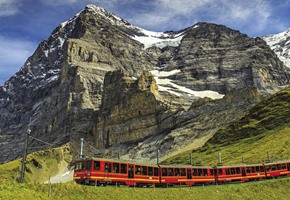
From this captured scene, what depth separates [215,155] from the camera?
10494 cm

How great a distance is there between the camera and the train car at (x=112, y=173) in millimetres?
37031

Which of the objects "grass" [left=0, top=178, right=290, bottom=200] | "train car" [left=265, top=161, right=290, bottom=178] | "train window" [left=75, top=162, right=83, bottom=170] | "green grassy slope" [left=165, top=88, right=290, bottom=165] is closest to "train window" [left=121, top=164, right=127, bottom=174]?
"grass" [left=0, top=178, right=290, bottom=200]

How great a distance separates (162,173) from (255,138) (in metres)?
69.6

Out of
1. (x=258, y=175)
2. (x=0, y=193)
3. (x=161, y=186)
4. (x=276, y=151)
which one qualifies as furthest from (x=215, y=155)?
(x=0, y=193)

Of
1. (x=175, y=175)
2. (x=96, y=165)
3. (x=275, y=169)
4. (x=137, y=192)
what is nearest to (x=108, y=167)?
(x=96, y=165)

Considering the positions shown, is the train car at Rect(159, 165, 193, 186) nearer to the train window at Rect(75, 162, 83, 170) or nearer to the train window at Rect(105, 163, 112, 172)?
the train window at Rect(105, 163, 112, 172)

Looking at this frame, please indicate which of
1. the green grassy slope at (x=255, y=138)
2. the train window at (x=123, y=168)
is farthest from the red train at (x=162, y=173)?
the green grassy slope at (x=255, y=138)

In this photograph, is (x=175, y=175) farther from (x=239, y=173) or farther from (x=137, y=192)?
(x=239, y=173)

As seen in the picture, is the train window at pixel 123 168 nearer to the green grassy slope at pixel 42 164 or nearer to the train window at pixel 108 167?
the train window at pixel 108 167

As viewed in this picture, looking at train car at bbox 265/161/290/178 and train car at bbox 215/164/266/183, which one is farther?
train car at bbox 265/161/290/178

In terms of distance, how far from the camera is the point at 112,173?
38656 millimetres

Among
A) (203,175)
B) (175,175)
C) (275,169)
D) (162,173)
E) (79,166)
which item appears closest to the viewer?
(79,166)

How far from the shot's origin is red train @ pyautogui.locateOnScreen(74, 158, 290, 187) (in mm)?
37438

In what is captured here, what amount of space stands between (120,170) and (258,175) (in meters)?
27.0
